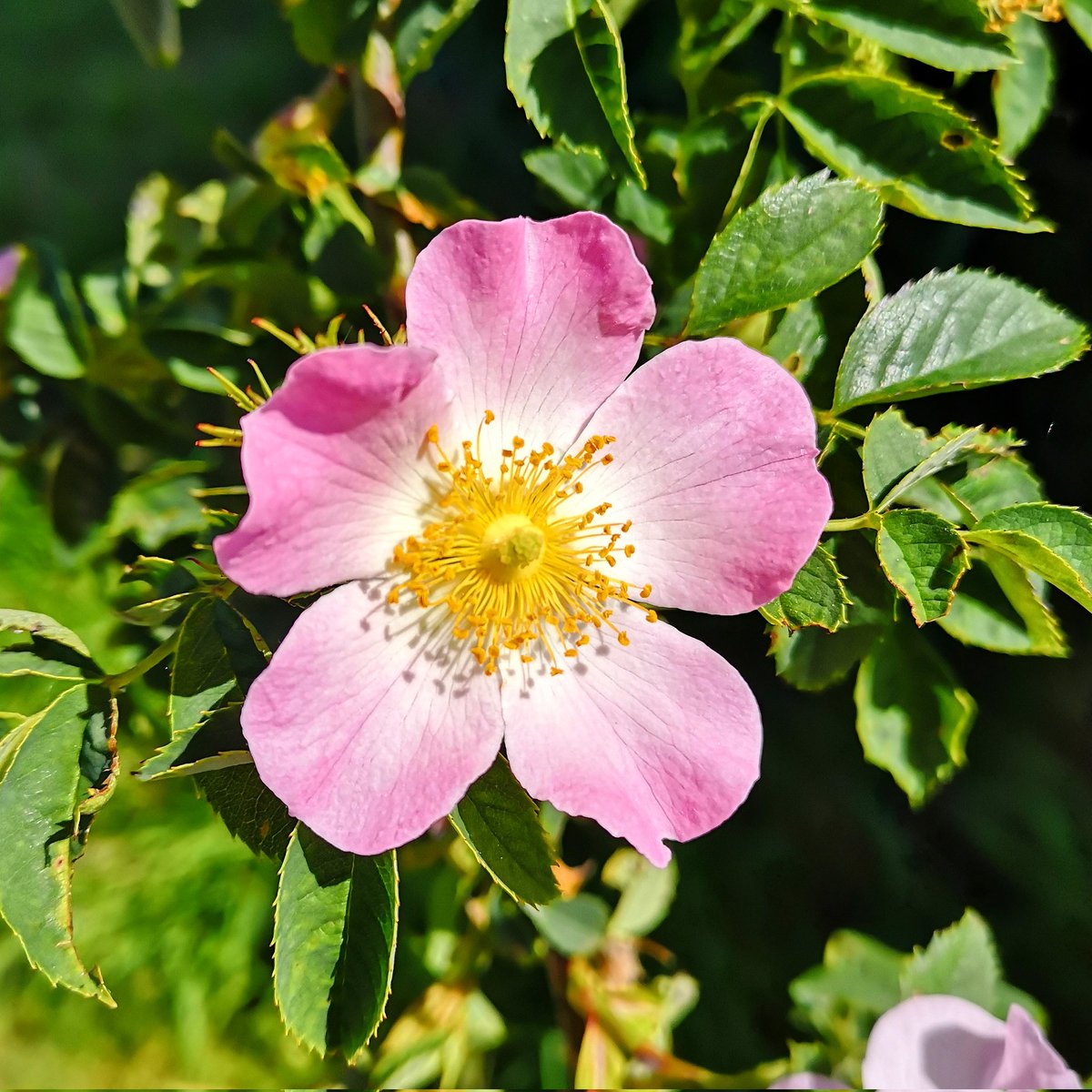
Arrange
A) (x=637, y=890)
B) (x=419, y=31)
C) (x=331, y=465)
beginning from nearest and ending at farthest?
(x=331, y=465), (x=419, y=31), (x=637, y=890)

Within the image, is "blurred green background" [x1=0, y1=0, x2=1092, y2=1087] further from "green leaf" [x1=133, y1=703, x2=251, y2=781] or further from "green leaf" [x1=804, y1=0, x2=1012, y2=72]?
"green leaf" [x1=133, y1=703, x2=251, y2=781]

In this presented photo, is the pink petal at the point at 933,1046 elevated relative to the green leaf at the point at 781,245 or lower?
lower

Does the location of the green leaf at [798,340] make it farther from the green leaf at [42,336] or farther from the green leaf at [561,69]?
the green leaf at [42,336]

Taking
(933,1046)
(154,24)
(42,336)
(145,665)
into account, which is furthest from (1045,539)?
(42,336)

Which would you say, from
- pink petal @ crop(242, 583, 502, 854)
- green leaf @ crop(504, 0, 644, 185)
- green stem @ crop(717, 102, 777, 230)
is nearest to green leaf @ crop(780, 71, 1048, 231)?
green stem @ crop(717, 102, 777, 230)

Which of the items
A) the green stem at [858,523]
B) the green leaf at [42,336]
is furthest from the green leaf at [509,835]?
the green leaf at [42,336]

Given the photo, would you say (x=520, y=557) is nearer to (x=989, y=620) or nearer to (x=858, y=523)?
(x=858, y=523)

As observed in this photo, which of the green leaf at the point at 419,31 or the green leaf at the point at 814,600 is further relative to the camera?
the green leaf at the point at 419,31
